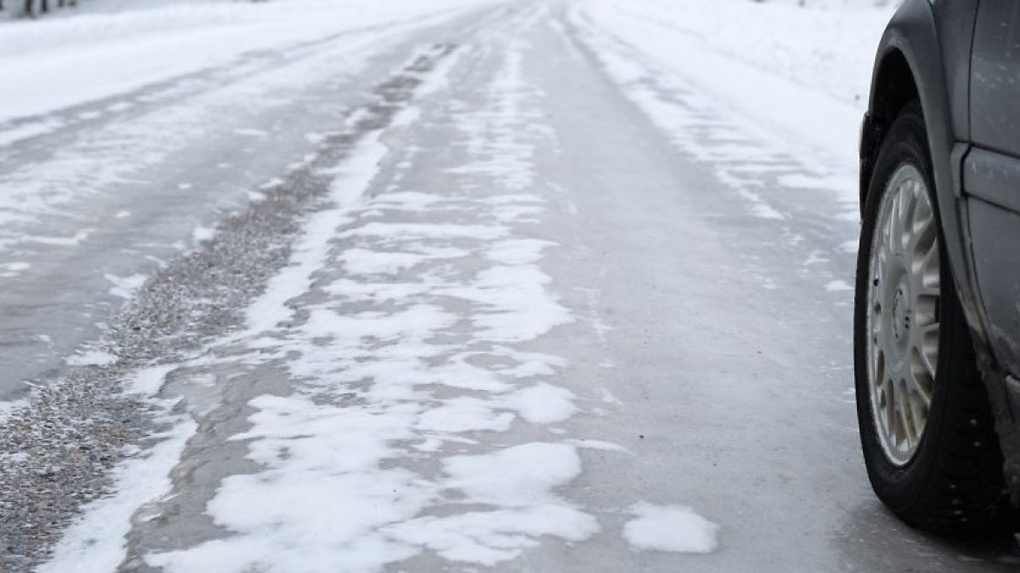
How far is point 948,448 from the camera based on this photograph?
2.86 m

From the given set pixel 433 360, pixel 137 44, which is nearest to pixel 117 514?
pixel 433 360

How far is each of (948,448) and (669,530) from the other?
0.70m

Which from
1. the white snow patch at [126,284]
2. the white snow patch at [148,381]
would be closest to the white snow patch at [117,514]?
the white snow patch at [148,381]

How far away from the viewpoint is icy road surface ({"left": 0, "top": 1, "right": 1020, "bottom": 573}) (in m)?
3.22

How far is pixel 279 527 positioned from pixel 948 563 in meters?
1.52

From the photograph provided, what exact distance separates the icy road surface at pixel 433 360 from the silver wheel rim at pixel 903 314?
0.88ft

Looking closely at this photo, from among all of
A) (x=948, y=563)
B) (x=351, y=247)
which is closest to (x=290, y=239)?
(x=351, y=247)

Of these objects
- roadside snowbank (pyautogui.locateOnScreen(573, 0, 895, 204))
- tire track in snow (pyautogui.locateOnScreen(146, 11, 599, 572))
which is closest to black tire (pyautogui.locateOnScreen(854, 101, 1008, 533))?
tire track in snow (pyautogui.locateOnScreen(146, 11, 599, 572))

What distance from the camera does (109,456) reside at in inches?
149

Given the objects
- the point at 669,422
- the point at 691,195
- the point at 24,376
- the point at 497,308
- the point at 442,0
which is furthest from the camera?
the point at 442,0

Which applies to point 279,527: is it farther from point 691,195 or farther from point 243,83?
point 243,83

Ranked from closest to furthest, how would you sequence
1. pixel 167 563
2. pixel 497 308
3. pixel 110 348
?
1. pixel 167 563
2. pixel 110 348
3. pixel 497 308

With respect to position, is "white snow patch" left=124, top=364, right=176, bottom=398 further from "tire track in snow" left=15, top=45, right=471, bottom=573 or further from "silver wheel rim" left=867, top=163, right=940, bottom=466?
"silver wheel rim" left=867, top=163, right=940, bottom=466

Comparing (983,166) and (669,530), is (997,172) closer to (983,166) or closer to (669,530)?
(983,166)
